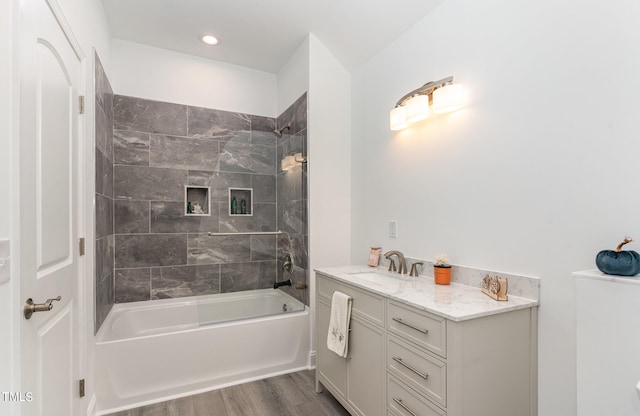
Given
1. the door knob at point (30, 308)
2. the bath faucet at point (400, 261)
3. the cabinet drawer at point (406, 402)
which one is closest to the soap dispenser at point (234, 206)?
the bath faucet at point (400, 261)

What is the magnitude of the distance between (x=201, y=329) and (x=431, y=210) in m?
1.94

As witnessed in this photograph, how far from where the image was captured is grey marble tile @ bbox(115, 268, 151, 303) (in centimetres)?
289

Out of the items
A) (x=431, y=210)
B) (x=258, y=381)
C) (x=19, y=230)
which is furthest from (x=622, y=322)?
(x=258, y=381)

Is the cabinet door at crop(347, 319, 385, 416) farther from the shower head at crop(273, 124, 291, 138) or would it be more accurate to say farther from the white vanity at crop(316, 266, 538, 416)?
the shower head at crop(273, 124, 291, 138)

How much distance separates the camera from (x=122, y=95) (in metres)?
2.91

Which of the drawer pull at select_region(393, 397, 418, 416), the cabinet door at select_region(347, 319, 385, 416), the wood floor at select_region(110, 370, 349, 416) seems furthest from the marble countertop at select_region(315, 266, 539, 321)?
the wood floor at select_region(110, 370, 349, 416)

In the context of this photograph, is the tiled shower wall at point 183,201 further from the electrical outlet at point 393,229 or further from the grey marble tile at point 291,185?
the electrical outlet at point 393,229

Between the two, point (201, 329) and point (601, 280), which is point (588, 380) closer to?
point (601, 280)

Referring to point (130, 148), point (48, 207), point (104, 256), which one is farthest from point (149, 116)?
point (48, 207)

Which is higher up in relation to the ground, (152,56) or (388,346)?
(152,56)

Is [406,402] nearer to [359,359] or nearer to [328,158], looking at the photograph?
[359,359]

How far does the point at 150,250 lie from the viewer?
3002mm

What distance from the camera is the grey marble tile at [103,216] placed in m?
2.22

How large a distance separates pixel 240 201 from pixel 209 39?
5.14ft
